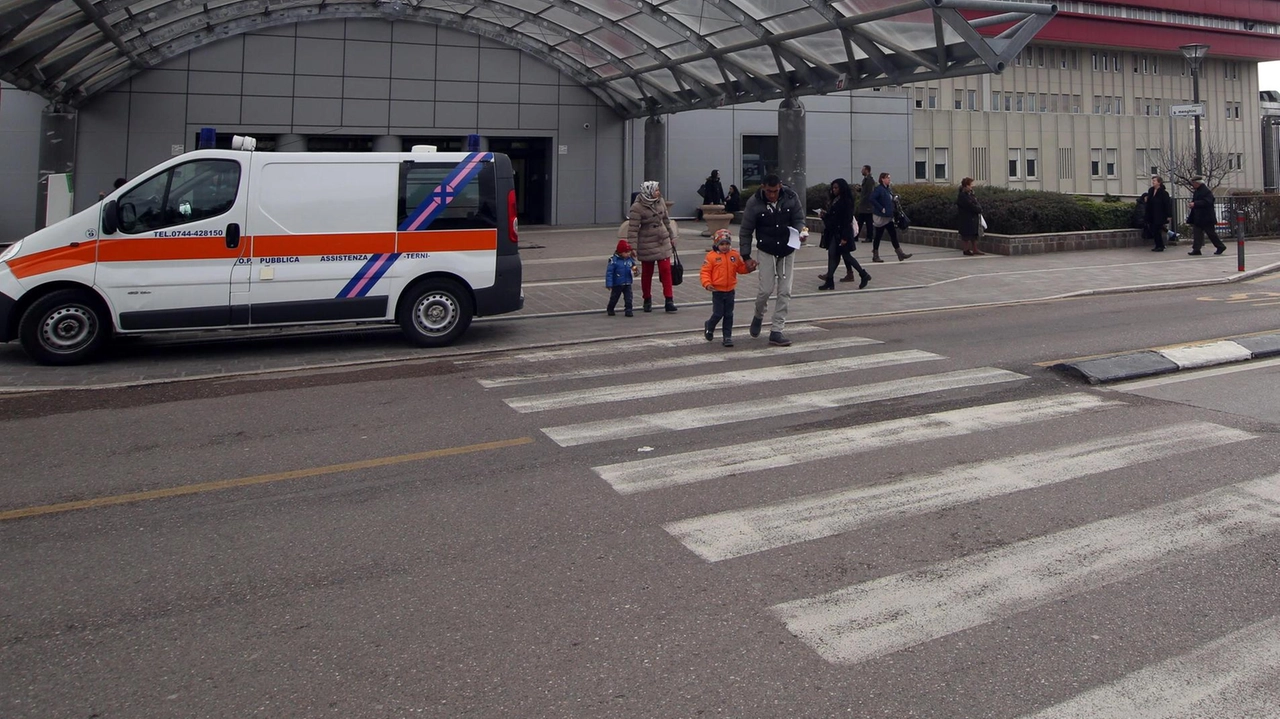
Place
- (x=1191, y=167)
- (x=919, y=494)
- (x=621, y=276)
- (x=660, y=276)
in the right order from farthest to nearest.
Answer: (x=1191, y=167) → (x=660, y=276) → (x=621, y=276) → (x=919, y=494)

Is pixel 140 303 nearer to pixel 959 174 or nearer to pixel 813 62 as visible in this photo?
pixel 813 62

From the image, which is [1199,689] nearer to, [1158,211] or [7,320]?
[7,320]

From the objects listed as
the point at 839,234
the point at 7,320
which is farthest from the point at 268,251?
the point at 839,234

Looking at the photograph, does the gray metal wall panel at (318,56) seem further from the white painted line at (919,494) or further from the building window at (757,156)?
the white painted line at (919,494)

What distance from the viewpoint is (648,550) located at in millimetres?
5348

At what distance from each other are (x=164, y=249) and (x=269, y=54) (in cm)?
1914

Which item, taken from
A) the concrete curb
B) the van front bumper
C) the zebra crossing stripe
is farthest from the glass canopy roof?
the zebra crossing stripe

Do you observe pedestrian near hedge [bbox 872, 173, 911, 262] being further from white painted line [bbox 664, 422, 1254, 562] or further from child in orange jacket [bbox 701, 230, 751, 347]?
white painted line [bbox 664, 422, 1254, 562]

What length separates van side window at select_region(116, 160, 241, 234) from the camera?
426 inches

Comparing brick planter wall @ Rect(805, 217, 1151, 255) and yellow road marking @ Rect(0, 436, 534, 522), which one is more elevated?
yellow road marking @ Rect(0, 436, 534, 522)

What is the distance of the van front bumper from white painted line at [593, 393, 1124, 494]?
7216 millimetres

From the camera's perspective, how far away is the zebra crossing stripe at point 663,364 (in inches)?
391

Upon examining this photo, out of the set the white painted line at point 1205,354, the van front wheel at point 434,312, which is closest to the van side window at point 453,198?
the van front wheel at point 434,312

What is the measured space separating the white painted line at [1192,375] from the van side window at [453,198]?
667 cm
